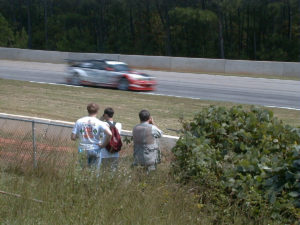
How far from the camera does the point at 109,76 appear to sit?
23219 mm

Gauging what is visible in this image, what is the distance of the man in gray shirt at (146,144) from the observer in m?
7.58

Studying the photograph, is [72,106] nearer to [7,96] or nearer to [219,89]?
[7,96]

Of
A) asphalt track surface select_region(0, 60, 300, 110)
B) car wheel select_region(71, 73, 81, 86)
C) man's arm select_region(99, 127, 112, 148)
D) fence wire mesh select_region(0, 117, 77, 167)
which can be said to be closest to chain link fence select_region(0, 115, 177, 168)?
fence wire mesh select_region(0, 117, 77, 167)

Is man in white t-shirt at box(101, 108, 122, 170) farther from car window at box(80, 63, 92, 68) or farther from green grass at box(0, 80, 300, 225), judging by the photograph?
car window at box(80, 63, 92, 68)

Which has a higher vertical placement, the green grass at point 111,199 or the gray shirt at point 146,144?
the gray shirt at point 146,144

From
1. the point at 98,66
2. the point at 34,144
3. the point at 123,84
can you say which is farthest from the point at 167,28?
the point at 34,144

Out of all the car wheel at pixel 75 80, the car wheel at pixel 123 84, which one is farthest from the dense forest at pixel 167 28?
the car wheel at pixel 123 84

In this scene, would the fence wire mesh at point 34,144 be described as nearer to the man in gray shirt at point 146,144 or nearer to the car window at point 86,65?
the man in gray shirt at point 146,144

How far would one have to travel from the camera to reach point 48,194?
20.8 ft

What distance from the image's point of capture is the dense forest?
5125cm

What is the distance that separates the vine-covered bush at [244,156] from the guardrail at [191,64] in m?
22.9

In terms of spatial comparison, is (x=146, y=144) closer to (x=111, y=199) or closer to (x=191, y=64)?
(x=111, y=199)

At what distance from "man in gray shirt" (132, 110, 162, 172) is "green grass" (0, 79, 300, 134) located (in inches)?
270

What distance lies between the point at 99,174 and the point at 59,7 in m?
64.8
